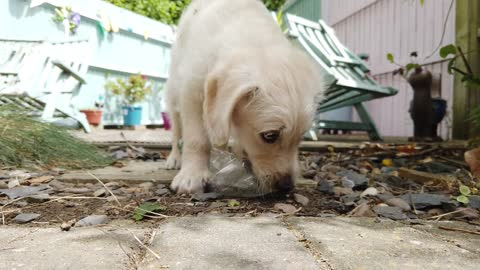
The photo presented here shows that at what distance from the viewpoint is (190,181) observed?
98.4 inches

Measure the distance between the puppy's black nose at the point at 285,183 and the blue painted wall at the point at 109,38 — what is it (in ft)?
22.0

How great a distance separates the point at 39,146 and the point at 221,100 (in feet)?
6.15

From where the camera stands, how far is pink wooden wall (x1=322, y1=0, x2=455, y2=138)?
597 centimetres

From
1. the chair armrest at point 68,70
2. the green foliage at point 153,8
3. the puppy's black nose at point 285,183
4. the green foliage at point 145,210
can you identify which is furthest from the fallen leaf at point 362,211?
the green foliage at point 153,8

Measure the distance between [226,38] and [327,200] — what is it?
1.06 meters

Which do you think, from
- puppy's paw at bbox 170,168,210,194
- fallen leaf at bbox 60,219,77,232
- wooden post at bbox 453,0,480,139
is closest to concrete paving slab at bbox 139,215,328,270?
fallen leaf at bbox 60,219,77,232

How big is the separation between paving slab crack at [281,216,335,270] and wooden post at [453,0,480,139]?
3.99 metres

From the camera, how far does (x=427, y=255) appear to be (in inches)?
52.3

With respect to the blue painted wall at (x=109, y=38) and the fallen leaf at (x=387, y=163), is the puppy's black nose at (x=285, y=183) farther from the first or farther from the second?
the blue painted wall at (x=109, y=38)

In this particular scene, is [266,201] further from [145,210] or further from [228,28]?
[228,28]

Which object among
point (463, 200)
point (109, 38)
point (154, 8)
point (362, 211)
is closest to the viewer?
point (362, 211)

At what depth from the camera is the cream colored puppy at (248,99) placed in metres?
2.15

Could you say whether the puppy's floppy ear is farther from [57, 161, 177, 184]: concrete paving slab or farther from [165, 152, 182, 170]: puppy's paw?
[165, 152, 182, 170]: puppy's paw

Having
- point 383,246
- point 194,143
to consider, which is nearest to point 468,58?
point 194,143
